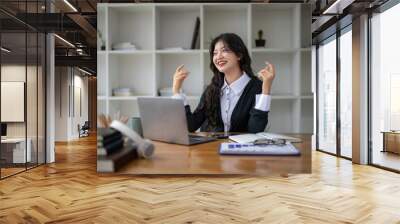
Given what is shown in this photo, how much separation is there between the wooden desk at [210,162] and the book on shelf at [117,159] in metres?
0.01

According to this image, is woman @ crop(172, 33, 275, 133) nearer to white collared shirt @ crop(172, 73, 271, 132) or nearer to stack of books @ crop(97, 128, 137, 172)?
white collared shirt @ crop(172, 73, 271, 132)

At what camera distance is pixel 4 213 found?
3.79 m

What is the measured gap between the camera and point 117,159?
Answer: 0.77m

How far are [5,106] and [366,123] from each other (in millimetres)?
5915

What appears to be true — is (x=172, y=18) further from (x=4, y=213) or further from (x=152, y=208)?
(x=4, y=213)

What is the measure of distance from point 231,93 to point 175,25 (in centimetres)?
18

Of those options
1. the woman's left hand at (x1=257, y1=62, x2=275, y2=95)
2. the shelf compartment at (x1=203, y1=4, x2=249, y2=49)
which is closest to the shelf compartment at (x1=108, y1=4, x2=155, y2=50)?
the shelf compartment at (x1=203, y1=4, x2=249, y2=49)

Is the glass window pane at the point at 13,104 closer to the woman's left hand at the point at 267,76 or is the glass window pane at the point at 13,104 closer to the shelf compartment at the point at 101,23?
the shelf compartment at the point at 101,23

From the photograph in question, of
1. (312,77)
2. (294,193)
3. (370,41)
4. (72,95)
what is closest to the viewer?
(312,77)

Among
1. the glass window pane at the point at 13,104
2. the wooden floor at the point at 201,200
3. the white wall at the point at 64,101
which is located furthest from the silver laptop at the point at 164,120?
the white wall at the point at 64,101

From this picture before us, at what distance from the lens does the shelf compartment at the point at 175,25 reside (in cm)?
78

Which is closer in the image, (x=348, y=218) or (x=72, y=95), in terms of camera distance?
(x=348, y=218)

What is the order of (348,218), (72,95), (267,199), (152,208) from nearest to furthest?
(348,218) < (152,208) < (267,199) < (72,95)

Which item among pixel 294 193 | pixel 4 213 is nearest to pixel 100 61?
pixel 4 213
